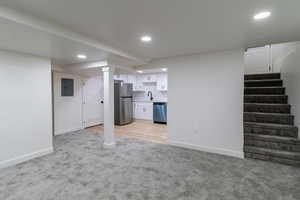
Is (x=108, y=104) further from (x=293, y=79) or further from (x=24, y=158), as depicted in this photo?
(x=293, y=79)

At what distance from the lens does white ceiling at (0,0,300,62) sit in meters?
1.54

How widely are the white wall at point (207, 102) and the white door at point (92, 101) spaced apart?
3.34m

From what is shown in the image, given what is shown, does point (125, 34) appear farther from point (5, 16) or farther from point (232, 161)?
point (232, 161)

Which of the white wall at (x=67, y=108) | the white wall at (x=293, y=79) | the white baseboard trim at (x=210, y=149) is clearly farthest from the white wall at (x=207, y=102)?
the white wall at (x=67, y=108)

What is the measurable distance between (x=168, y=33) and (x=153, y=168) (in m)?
2.21

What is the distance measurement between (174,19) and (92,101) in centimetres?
511

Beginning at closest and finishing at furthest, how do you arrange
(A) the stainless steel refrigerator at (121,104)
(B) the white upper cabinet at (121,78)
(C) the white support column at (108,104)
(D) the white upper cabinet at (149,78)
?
(C) the white support column at (108,104) < (A) the stainless steel refrigerator at (121,104) < (D) the white upper cabinet at (149,78) < (B) the white upper cabinet at (121,78)

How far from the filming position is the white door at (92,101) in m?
5.88

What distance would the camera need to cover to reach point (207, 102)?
3.48 metres

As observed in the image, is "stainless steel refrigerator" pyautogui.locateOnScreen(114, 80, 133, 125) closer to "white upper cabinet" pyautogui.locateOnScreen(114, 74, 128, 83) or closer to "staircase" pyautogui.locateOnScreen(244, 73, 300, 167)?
"white upper cabinet" pyautogui.locateOnScreen(114, 74, 128, 83)

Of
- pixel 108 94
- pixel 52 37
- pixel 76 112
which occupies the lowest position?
pixel 76 112

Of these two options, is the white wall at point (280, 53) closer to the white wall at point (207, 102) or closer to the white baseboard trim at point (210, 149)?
the white wall at point (207, 102)

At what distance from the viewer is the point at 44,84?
11.1 feet

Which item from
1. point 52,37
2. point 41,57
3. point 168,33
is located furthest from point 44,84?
point 168,33
